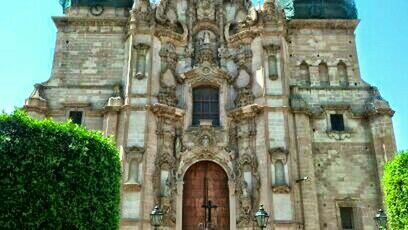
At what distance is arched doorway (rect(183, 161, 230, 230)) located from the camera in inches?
884

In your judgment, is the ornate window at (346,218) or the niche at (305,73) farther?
the niche at (305,73)

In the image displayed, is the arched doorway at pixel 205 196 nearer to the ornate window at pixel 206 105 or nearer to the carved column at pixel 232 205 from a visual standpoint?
the carved column at pixel 232 205

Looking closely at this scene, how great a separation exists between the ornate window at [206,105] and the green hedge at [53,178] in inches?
372

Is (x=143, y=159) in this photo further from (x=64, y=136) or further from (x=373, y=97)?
(x=373, y=97)

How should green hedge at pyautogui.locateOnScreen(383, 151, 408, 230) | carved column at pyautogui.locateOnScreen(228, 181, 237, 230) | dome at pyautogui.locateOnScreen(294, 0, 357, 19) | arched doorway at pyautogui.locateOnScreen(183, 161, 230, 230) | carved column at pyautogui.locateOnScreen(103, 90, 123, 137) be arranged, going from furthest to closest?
1. dome at pyautogui.locateOnScreen(294, 0, 357, 19)
2. carved column at pyautogui.locateOnScreen(103, 90, 123, 137)
3. arched doorway at pyautogui.locateOnScreen(183, 161, 230, 230)
4. carved column at pyautogui.locateOnScreen(228, 181, 237, 230)
5. green hedge at pyautogui.locateOnScreen(383, 151, 408, 230)

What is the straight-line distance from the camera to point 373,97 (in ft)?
82.3

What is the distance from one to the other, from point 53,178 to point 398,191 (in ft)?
39.3

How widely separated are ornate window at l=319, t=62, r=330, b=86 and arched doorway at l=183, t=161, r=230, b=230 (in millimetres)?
7946

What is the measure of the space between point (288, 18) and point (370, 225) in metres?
12.7

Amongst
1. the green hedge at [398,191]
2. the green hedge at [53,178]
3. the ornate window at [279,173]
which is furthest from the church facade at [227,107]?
the green hedge at [53,178]

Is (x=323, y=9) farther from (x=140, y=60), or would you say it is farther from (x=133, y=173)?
(x=133, y=173)

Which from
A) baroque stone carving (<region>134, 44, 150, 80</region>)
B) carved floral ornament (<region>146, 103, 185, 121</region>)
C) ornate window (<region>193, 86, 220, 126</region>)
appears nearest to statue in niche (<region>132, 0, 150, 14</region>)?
baroque stone carving (<region>134, 44, 150, 80</region>)

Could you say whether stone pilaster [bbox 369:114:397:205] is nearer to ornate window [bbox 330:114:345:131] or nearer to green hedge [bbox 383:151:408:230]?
ornate window [bbox 330:114:345:131]

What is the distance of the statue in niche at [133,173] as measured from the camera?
22094 mm
